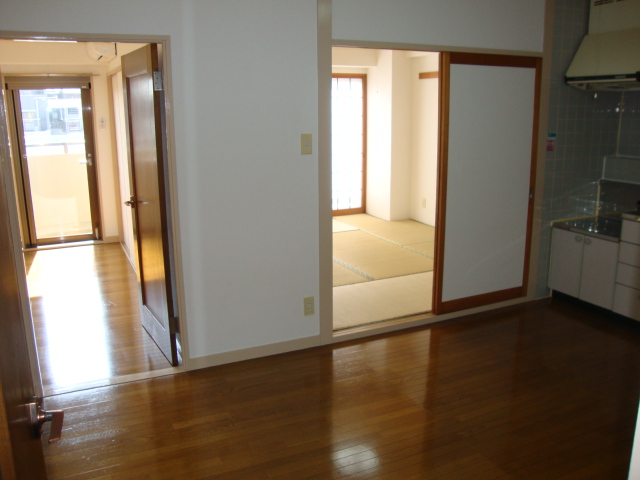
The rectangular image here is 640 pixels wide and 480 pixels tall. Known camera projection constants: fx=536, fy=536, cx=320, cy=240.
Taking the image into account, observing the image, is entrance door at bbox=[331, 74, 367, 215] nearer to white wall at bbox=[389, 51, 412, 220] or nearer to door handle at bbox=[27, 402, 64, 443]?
white wall at bbox=[389, 51, 412, 220]

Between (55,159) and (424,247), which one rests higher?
(55,159)

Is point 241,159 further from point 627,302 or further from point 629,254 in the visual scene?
point 627,302

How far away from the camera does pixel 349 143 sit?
8.38 m

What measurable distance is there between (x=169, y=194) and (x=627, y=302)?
11.4 ft

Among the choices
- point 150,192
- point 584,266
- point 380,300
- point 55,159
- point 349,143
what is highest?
point 349,143

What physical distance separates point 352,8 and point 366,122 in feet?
15.9

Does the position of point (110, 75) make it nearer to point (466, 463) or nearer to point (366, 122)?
point (366, 122)

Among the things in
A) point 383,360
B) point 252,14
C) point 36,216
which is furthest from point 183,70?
point 36,216

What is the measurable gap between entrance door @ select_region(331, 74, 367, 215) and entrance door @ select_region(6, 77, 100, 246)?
3.49m

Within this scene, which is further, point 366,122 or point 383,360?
point 366,122

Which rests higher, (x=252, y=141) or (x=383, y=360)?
(x=252, y=141)

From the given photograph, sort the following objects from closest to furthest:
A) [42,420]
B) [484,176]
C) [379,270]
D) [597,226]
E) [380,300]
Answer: [42,420] → [484,176] → [597,226] → [380,300] → [379,270]

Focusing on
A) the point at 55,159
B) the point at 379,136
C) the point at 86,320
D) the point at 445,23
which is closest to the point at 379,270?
the point at 445,23

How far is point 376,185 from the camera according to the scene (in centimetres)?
828
